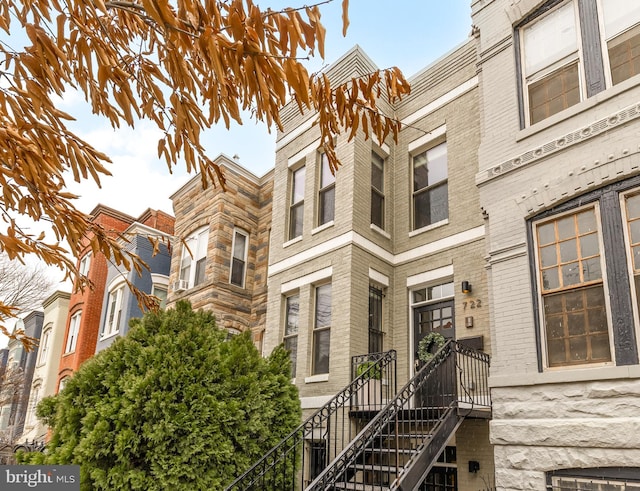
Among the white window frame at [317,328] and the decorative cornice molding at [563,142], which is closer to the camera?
the decorative cornice molding at [563,142]

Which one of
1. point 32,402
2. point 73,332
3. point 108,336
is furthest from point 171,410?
point 32,402

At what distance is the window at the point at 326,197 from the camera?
36.3ft

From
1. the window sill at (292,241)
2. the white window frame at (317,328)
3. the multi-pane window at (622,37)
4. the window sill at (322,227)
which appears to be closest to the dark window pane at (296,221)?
the window sill at (292,241)

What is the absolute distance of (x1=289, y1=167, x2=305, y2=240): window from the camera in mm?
11883

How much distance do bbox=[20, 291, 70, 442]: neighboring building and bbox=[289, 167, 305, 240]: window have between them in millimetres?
17350

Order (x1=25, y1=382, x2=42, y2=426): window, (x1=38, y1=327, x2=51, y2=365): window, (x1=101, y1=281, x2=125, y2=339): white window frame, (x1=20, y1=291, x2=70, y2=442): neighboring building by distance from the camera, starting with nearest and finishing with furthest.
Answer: (x1=101, y1=281, x2=125, y2=339): white window frame
(x1=20, y1=291, x2=70, y2=442): neighboring building
(x1=25, y1=382, x2=42, y2=426): window
(x1=38, y1=327, x2=51, y2=365): window

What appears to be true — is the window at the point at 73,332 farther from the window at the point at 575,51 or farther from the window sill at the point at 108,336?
the window at the point at 575,51

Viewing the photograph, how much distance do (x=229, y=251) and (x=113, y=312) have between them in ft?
24.8

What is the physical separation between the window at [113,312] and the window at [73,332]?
8.62ft

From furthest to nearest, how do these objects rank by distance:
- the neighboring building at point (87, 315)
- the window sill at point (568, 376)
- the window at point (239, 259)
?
the neighboring building at point (87, 315) → the window at point (239, 259) → the window sill at point (568, 376)

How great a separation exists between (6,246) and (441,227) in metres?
8.22

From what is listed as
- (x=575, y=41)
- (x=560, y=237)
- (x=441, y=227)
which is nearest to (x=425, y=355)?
(x=441, y=227)

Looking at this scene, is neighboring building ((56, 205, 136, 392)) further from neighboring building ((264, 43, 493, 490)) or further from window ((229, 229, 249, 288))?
neighboring building ((264, 43, 493, 490))

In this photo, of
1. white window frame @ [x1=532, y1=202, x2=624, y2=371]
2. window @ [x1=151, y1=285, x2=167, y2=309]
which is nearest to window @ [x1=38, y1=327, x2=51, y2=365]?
window @ [x1=151, y1=285, x2=167, y2=309]
